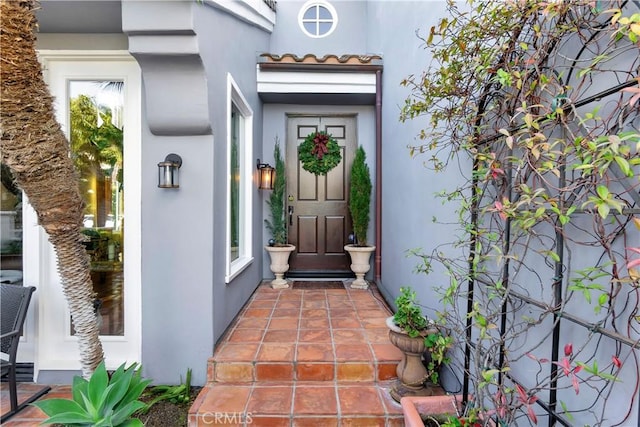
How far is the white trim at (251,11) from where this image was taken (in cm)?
253

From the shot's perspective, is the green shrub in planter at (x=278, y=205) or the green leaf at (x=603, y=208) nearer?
the green leaf at (x=603, y=208)

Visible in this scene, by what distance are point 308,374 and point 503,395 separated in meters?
1.27

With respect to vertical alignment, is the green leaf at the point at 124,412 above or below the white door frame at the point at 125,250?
below

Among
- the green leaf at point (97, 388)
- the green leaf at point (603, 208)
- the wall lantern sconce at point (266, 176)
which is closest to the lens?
the green leaf at point (603, 208)

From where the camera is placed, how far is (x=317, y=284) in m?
4.12

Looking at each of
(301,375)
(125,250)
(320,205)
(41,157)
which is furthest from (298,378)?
(320,205)

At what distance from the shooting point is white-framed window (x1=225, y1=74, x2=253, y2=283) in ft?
9.96

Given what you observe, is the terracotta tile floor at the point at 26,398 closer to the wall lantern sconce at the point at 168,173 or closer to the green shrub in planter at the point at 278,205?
the wall lantern sconce at the point at 168,173

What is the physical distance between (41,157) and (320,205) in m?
3.30

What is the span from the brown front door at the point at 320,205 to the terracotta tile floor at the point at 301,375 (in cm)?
167

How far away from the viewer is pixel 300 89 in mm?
3900

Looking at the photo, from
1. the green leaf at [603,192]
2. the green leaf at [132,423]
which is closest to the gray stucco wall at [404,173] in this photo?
the green leaf at [603,192]

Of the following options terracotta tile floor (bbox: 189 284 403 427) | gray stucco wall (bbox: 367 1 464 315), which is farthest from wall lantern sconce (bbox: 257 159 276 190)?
terracotta tile floor (bbox: 189 284 403 427)

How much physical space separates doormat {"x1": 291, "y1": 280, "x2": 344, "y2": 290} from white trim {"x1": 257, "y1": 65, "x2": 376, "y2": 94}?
8.12 ft
